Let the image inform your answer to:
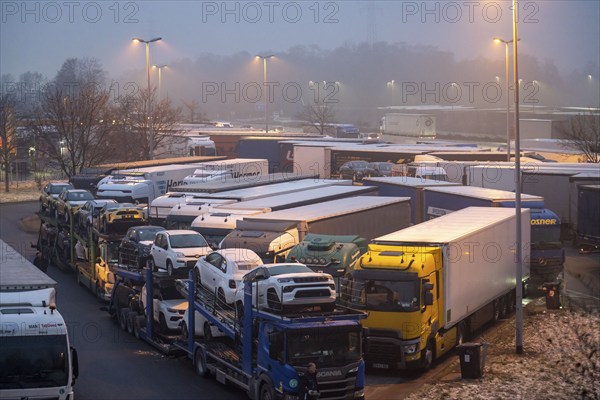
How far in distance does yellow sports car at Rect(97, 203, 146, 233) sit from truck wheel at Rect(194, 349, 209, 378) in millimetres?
9764

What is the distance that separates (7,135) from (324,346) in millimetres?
52707

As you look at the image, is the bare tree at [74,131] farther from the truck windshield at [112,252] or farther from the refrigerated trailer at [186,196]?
the truck windshield at [112,252]

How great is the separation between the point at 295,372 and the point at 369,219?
1221 centimetres

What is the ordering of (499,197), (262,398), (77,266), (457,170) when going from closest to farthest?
(262,398) → (499,197) → (77,266) → (457,170)

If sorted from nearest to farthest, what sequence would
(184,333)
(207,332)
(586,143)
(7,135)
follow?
(207,332) → (184,333) → (586,143) → (7,135)

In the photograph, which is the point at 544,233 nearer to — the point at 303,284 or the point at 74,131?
the point at 303,284

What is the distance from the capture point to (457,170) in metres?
42.1

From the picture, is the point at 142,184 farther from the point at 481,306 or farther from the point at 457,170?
the point at 481,306

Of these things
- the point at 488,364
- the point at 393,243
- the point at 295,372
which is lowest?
the point at 488,364

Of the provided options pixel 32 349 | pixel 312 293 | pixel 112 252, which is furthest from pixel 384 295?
pixel 112 252

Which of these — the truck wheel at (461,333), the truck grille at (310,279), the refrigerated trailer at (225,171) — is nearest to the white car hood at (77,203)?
the refrigerated trailer at (225,171)

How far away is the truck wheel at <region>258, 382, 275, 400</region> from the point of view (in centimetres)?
1419

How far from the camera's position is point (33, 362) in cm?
1334

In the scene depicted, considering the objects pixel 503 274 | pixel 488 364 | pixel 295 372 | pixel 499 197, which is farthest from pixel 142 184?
pixel 295 372
